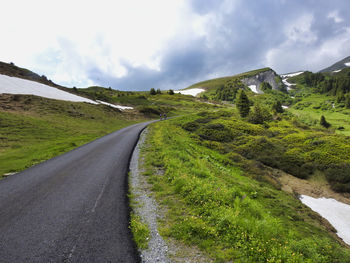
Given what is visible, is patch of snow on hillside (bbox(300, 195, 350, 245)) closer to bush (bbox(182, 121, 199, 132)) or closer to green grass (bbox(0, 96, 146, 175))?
bush (bbox(182, 121, 199, 132))

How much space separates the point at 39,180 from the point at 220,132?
2879 centimetres

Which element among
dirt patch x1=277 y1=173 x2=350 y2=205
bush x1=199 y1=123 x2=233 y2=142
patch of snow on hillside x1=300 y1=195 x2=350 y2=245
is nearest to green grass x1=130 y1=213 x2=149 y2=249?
patch of snow on hillside x1=300 y1=195 x2=350 y2=245

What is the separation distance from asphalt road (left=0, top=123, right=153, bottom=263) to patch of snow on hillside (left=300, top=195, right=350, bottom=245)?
15.0 metres

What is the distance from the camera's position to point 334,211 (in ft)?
48.4

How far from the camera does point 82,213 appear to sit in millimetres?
6773

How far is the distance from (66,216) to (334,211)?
19958mm

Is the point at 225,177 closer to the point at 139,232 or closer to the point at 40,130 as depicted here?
the point at 139,232

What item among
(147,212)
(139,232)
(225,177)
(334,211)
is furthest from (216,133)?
(139,232)

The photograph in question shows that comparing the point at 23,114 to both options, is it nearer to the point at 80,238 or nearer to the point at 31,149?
the point at 31,149

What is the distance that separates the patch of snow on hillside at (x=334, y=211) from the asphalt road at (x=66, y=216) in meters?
15.0

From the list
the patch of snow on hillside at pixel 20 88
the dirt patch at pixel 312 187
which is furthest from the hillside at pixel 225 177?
the patch of snow on hillside at pixel 20 88

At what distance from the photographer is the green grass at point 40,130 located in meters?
15.6

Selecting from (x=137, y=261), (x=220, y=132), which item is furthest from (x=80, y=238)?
(x=220, y=132)

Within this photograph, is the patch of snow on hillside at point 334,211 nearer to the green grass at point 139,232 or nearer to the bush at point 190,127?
the green grass at point 139,232
